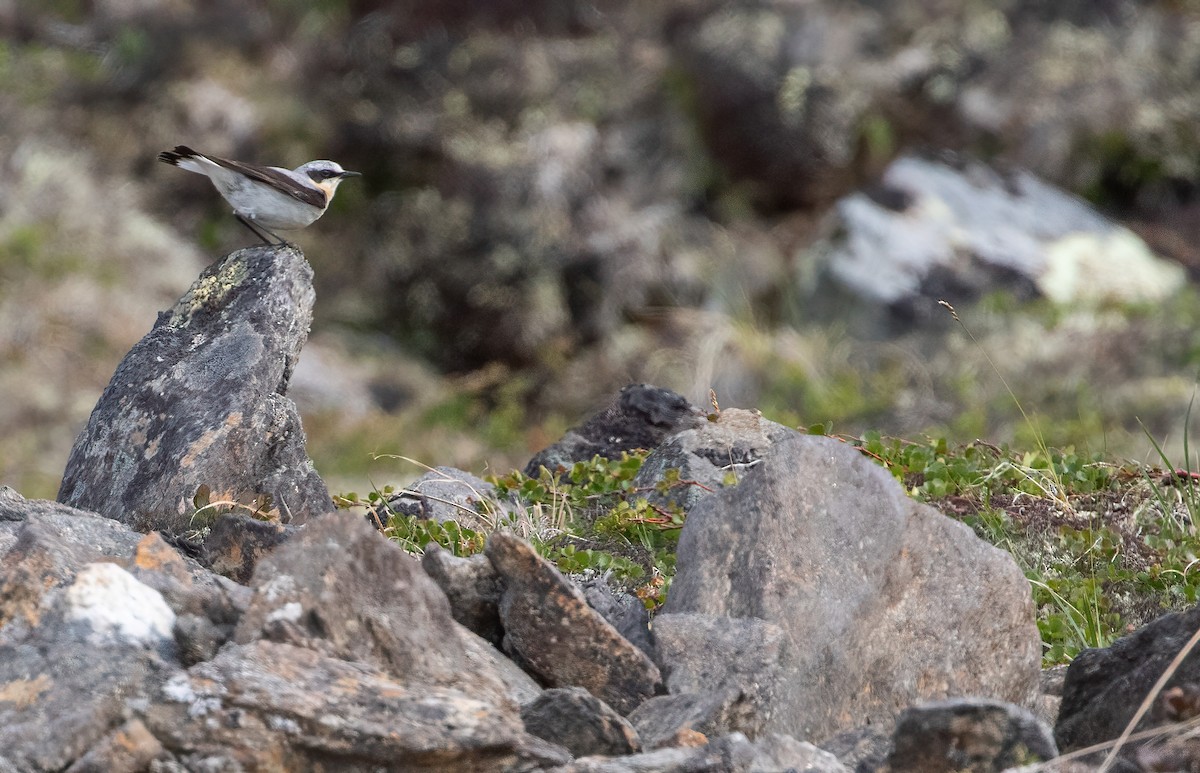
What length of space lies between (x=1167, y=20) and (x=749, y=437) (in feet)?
39.4

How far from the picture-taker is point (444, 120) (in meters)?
15.2

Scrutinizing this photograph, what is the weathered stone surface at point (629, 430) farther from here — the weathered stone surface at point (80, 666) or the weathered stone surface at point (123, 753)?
the weathered stone surface at point (123, 753)

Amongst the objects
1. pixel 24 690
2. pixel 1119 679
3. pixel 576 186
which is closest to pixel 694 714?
pixel 1119 679

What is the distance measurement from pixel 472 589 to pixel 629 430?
2.71 m

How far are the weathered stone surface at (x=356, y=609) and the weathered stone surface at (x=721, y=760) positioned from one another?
1.36 feet

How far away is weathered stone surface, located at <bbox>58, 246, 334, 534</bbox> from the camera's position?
497cm

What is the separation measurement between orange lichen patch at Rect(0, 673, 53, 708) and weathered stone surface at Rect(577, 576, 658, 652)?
154cm

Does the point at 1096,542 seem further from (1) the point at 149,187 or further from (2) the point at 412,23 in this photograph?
(1) the point at 149,187

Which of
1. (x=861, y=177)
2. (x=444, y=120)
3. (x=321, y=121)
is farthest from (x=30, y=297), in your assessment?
(x=861, y=177)

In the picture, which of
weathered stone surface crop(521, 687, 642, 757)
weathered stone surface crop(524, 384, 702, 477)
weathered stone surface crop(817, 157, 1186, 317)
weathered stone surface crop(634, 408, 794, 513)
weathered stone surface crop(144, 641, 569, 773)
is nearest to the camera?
weathered stone surface crop(144, 641, 569, 773)

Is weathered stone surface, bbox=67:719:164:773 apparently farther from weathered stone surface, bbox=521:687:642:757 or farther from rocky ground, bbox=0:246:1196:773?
weathered stone surface, bbox=521:687:642:757

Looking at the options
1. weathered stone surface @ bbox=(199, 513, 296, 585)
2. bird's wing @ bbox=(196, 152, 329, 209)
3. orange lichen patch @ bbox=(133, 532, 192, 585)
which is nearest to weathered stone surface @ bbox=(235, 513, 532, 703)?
orange lichen patch @ bbox=(133, 532, 192, 585)

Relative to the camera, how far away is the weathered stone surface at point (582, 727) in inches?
136

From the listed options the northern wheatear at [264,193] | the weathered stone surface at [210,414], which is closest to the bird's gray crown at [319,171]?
the northern wheatear at [264,193]
